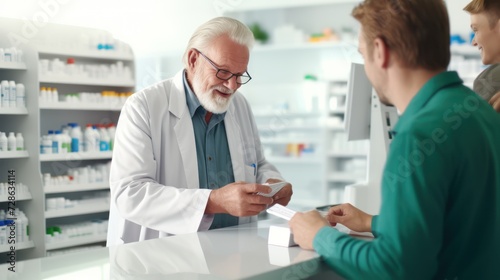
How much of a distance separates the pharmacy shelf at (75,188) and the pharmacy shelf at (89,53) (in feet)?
4.41

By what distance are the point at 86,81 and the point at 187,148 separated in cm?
352

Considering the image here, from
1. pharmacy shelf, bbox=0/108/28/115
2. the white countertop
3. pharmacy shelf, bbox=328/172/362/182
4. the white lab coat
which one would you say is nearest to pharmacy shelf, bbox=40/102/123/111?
pharmacy shelf, bbox=0/108/28/115

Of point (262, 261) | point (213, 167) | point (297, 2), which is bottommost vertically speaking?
point (262, 261)

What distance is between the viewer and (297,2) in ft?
32.0

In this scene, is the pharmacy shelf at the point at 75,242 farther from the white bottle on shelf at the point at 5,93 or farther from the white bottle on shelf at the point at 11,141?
the white bottle on shelf at the point at 5,93

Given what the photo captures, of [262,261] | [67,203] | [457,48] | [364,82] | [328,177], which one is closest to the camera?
[262,261]

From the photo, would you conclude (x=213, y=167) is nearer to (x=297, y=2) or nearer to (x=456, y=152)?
(x=456, y=152)

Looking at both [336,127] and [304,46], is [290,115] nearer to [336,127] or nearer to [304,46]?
[336,127]

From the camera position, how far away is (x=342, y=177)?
9.07 m

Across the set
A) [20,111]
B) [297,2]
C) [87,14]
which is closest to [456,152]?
[20,111]

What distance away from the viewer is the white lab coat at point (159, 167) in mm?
2349

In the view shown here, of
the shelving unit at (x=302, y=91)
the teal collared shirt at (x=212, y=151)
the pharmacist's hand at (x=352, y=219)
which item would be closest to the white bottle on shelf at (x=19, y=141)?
the teal collared shirt at (x=212, y=151)

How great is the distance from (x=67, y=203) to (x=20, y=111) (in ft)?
3.47

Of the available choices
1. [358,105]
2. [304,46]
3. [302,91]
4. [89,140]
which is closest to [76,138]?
[89,140]
